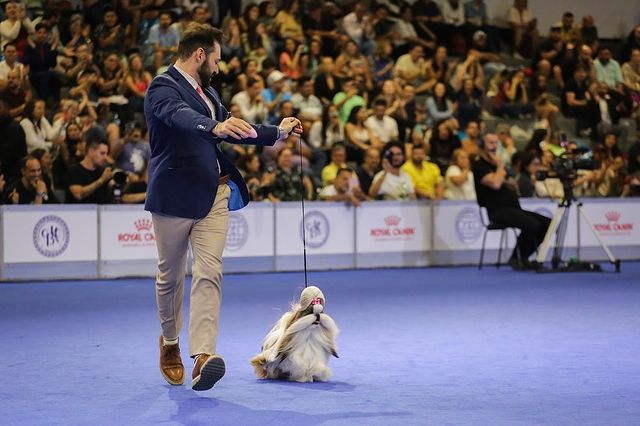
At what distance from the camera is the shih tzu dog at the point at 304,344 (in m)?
6.12

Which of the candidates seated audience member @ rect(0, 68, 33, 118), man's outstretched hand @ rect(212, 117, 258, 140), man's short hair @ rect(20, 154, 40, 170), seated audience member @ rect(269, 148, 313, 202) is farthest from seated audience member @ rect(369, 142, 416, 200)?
man's outstretched hand @ rect(212, 117, 258, 140)

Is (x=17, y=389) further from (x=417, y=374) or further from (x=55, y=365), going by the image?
(x=417, y=374)

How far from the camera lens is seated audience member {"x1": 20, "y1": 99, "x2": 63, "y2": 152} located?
14.5 meters

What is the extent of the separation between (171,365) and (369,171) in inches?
387

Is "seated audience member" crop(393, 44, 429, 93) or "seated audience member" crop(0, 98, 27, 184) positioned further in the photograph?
"seated audience member" crop(393, 44, 429, 93)

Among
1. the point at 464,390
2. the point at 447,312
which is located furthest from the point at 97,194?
the point at 464,390

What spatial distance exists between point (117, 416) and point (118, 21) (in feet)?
41.1

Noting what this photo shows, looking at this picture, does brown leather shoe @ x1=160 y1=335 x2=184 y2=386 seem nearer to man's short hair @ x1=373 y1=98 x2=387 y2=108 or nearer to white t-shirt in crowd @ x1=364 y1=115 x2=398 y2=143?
white t-shirt in crowd @ x1=364 y1=115 x2=398 y2=143

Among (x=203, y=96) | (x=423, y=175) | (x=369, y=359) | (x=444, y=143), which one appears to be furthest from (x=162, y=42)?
(x=203, y=96)

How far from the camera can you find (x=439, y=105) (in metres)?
18.3

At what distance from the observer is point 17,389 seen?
5984mm

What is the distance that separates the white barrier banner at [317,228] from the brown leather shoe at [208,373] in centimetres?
858

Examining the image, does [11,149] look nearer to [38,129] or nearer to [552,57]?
[38,129]

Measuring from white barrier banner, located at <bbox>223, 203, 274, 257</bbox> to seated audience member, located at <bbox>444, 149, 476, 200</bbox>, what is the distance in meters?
3.00
